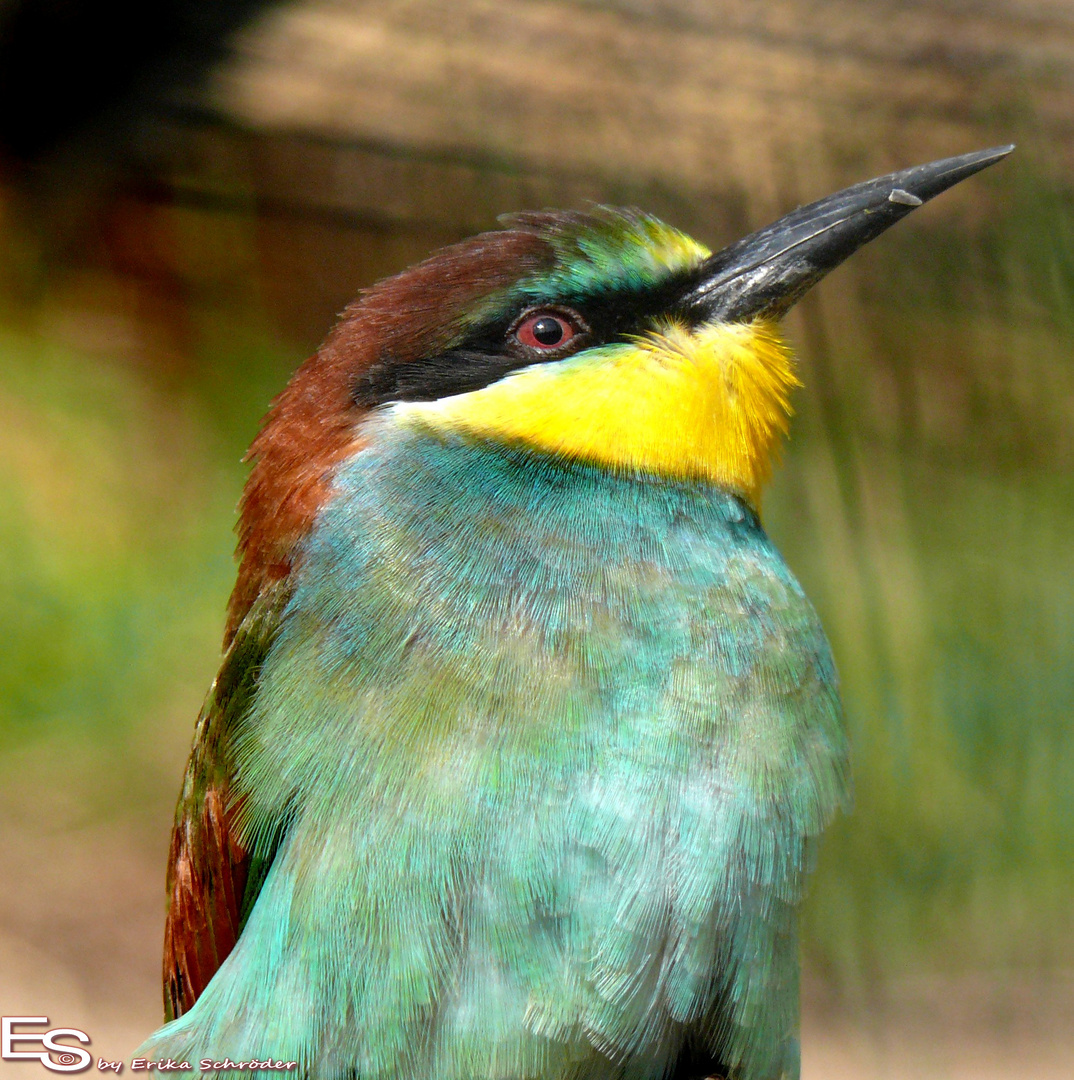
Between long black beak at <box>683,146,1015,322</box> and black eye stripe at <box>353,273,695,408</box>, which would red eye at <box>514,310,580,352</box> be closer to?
black eye stripe at <box>353,273,695,408</box>

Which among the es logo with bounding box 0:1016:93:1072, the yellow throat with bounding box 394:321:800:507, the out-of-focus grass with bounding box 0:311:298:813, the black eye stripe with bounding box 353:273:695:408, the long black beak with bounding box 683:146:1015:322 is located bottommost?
the es logo with bounding box 0:1016:93:1072

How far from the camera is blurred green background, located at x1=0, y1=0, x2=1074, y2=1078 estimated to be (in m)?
1.93

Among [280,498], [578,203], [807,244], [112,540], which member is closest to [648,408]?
[807,244]

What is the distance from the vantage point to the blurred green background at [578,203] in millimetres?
1930

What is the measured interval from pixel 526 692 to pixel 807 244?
0.51m

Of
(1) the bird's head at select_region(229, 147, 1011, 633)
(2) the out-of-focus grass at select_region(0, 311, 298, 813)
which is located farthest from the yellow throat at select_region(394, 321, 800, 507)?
(2) the out-of-focus grass at select_region(0, 311, 298, 813)

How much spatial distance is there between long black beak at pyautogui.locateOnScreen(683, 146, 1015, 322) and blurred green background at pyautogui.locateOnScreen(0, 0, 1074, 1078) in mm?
642

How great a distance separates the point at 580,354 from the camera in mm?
1084

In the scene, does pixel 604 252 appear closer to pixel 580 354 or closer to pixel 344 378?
pixel 580 354

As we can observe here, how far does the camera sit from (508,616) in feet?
3.17

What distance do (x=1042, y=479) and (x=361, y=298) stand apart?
131cm

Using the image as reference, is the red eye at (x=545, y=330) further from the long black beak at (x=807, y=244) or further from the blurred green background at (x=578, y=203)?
the blurred green background at (x=578, y=203)

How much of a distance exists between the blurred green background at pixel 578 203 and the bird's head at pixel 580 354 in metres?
0.65

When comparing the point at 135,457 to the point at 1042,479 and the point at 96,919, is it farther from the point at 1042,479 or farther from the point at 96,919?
the point at 1042,479
